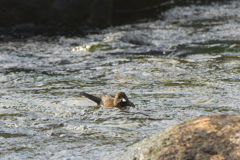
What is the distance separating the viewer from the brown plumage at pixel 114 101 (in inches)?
180

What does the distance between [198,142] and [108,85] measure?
10.8 feet

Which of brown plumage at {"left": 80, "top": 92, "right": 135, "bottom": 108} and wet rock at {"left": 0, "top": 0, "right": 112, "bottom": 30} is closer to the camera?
brown plumage at {"left": 80, "top": 92, "right": 135, "bottom": 108}

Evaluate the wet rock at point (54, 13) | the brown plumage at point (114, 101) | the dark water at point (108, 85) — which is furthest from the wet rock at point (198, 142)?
the wet rock at point (54, 13)

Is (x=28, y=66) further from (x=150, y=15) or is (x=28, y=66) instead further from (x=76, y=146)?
(x=150, y=15)

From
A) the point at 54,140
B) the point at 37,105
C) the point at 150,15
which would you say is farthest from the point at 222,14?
the point at 54,140

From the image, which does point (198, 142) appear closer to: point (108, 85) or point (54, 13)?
point (108, 85)

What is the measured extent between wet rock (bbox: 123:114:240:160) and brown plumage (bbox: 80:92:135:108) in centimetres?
172

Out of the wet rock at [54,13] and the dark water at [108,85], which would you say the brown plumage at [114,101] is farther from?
the wet rock at [54,13]

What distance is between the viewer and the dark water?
11.5ft

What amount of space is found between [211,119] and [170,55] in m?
5.27

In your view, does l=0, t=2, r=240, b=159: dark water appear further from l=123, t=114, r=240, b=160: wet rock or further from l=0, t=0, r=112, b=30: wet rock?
l=0, t=0, r=112, b=30: wet rock

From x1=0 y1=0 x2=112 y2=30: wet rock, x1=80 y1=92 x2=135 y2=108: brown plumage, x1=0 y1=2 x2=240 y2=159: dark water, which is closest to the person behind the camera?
x1=0 y1=2 x2=240 y2=159: dark water

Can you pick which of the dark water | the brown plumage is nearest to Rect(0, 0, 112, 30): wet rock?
the dark water

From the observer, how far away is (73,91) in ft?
18.0
